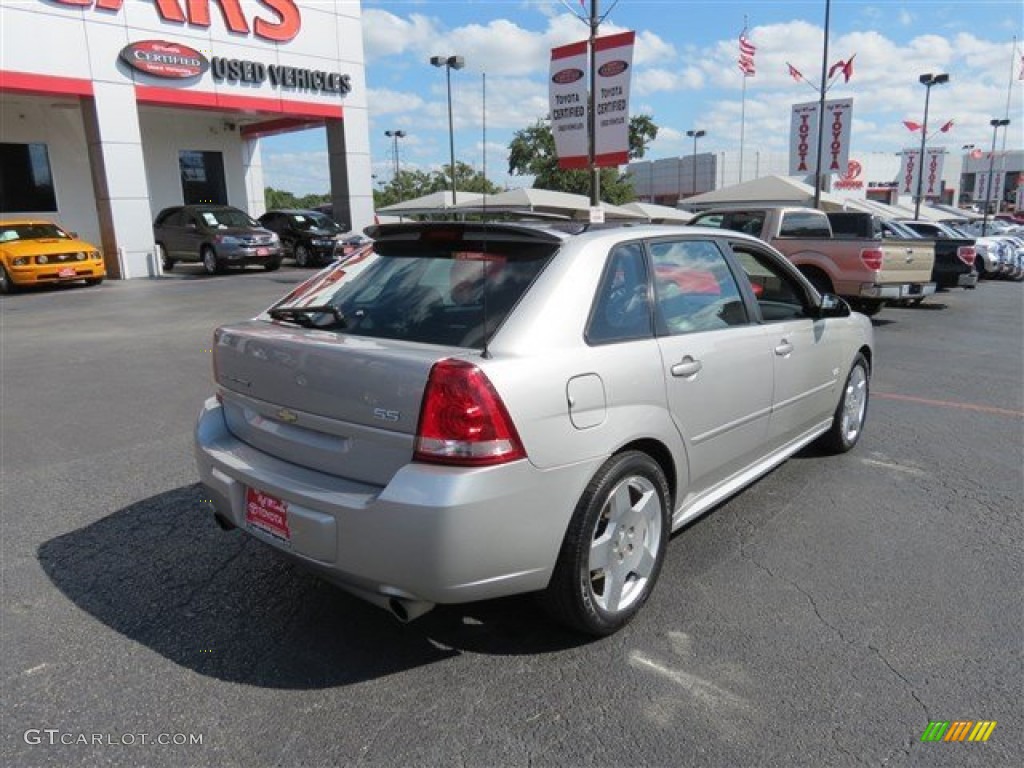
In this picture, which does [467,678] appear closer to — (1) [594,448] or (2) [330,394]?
(1) [594,448]

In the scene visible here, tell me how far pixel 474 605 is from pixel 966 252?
16698 mm

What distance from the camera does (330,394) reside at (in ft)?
8.97

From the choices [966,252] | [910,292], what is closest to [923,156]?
[966,252]

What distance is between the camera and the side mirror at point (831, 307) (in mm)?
4566

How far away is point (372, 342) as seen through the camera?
2.84 m

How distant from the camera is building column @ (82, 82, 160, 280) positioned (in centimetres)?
1808

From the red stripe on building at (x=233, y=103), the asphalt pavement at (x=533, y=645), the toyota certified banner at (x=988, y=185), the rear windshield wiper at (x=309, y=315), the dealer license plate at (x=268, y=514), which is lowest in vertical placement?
the asphalt pavement at (x=533, y=645)

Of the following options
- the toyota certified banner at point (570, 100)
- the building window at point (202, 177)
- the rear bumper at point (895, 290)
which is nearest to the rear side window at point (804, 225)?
the rear bumper at point (895, 290)

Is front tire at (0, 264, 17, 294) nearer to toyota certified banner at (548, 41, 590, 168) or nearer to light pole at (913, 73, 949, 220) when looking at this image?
toyota certified banner at (548, 41, 590, 168)

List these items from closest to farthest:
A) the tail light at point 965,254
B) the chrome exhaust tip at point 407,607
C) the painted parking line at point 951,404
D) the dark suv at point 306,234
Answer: the chrome exhaust tip at point 407,607 → the painted parking line at point 951,404 → the tail light at point 965,254 → the dark suv at point 306,234

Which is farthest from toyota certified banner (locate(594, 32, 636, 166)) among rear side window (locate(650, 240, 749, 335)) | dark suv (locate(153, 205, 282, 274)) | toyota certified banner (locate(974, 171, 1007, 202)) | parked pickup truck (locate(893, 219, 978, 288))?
toyota certified banner (locate(974, 171, 1007, 202))

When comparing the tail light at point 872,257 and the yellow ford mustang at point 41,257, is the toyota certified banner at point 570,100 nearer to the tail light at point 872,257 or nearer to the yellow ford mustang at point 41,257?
the tail light at point 872,257

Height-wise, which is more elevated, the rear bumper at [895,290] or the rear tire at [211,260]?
the rear tire at [211,260]

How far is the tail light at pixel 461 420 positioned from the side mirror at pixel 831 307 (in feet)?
9.33
